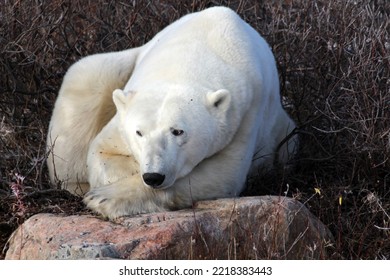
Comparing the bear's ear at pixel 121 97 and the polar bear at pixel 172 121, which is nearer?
the polar bear at pixel 172 121

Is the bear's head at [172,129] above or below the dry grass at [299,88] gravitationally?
above

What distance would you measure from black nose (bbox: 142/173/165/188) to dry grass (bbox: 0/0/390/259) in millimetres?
562

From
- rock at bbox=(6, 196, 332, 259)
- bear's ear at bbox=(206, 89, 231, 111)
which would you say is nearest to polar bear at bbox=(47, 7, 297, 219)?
bear's ear at bbox=(206, 89, 231, 111)

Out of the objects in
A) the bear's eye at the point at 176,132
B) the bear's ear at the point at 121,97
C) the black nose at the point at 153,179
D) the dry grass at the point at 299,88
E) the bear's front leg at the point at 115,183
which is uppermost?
the bear's ear at the point at 121,97

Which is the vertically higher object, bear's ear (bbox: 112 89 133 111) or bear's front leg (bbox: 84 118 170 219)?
bear's ear (bbox: 112 89 133 111)

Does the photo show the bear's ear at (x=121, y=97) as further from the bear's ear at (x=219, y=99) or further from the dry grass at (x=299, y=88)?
the dry grass at (x=299, y=88)

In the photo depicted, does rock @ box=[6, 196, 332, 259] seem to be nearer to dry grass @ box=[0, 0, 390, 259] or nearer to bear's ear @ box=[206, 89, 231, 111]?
dry grass @ box=[0, 0, 390, 259]

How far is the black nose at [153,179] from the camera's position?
12.4 ft

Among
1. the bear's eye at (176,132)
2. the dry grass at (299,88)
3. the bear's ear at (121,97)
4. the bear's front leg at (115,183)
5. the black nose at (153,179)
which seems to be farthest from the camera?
the dry grass at (299,88)

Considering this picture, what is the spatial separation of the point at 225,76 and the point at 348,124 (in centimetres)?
98

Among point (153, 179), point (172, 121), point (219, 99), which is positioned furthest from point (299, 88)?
point (153, 179)

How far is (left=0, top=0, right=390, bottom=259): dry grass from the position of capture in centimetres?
441

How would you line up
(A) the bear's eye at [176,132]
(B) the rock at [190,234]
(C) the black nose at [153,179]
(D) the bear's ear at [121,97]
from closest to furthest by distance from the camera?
(B) the rock at [190,234] → (C) the black nose at [153,179] → (A) the bear's eye at [176,132] → (D) the bear's ear at [121,97]

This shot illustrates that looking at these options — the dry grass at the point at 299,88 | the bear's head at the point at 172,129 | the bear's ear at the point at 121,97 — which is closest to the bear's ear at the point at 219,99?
the bear's head at the point at 172,129
